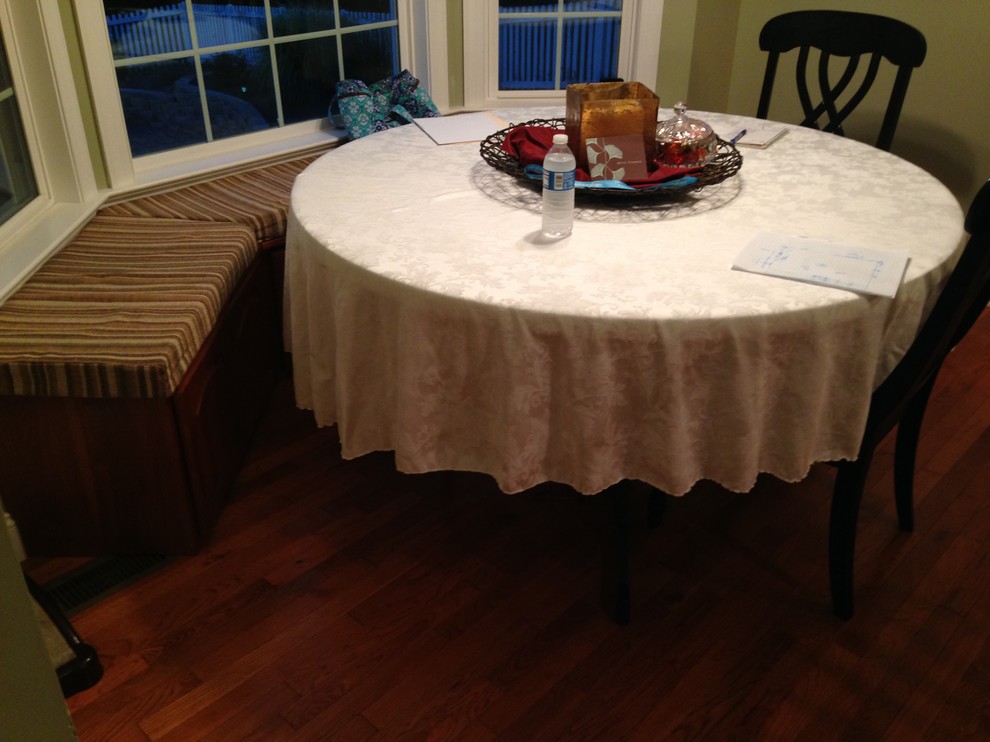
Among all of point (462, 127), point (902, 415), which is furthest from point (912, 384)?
point (462, 127)

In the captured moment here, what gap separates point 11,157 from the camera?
2.24m

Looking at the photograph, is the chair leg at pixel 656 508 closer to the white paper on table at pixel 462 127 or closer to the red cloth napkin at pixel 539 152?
the red cloth napkin at pixel 539 152

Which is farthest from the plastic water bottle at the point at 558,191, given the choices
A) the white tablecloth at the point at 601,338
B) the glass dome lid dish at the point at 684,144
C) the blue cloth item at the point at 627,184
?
the glass dome lid dish at the point at 684,144

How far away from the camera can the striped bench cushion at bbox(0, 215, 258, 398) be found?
65.9 inches

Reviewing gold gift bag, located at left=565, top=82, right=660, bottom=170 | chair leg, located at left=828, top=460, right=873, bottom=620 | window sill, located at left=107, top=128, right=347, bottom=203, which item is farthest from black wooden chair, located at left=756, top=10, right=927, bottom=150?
window sill, located at left=107, top=128, right=347, bottom=203

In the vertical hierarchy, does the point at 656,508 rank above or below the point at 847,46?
below

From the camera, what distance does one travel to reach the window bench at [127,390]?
5.55ft

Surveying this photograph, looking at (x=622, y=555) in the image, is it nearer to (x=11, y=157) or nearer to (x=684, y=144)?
(x=684, y=144)

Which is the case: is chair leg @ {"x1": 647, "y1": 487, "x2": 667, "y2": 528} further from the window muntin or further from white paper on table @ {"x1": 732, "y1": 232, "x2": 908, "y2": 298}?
the window muntin

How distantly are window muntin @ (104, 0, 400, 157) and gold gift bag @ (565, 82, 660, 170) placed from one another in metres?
Answer: 1.37

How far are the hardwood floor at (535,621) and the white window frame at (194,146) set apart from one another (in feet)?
3.32

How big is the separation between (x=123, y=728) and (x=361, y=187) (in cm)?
115

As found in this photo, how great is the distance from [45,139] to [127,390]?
100cm

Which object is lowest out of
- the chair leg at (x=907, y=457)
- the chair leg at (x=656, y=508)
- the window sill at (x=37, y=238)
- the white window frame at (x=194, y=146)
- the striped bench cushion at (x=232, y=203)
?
the chair leg at (x=656, y=508)
